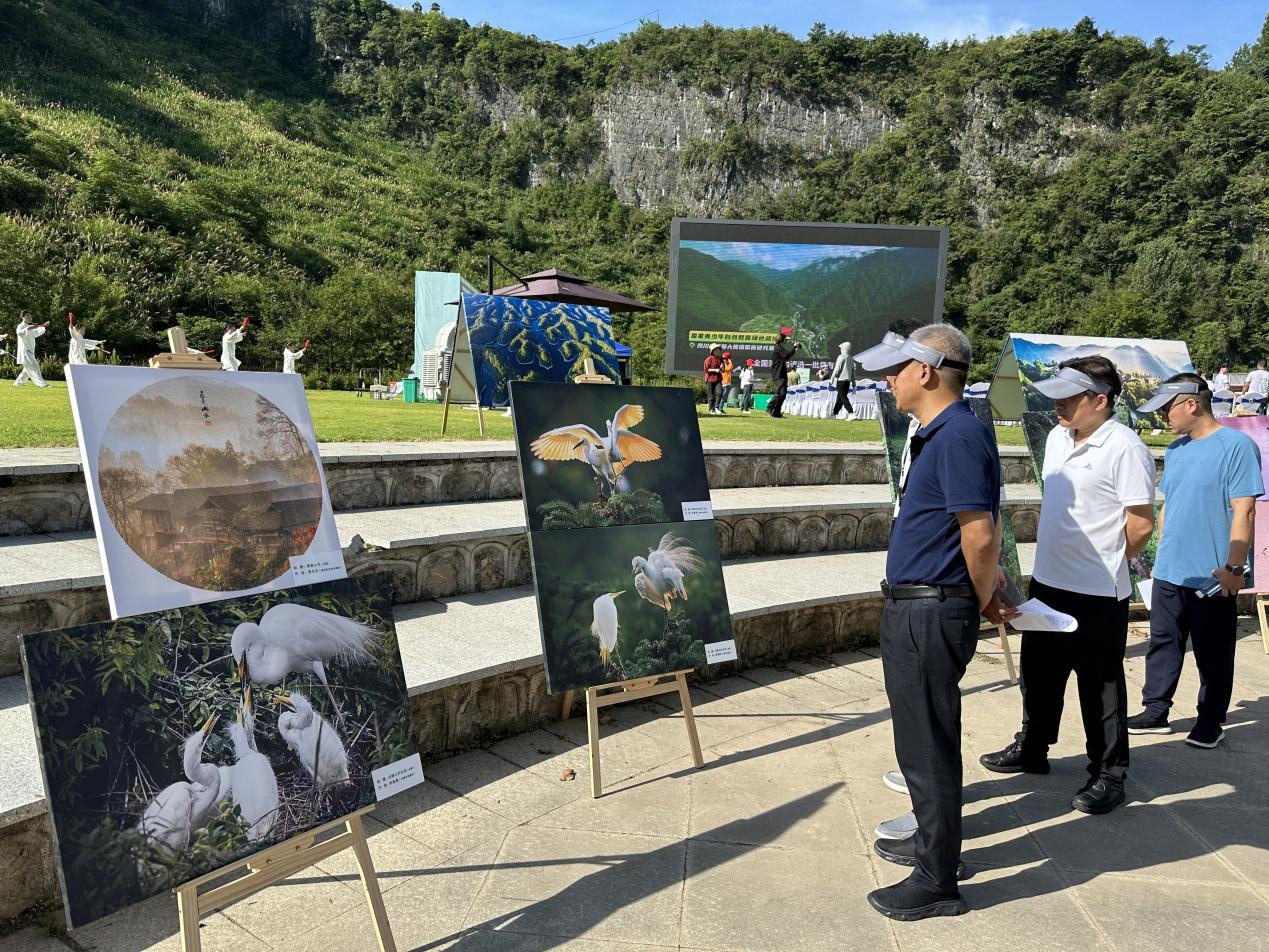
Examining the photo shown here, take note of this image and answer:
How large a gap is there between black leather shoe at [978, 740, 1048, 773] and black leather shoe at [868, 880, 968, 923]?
1.31m

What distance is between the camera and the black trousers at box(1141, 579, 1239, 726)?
159 inches

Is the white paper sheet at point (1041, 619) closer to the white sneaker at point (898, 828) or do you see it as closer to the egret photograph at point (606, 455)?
the white sneaker at point (898, 828)

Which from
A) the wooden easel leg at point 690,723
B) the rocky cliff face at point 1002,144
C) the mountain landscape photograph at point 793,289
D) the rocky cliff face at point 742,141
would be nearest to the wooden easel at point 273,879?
the wooden easel leg at point 690,723

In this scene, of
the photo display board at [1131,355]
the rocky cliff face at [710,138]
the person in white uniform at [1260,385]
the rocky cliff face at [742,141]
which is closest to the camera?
the photo display board at [1131,355]

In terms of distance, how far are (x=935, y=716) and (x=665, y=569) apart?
1.43 m

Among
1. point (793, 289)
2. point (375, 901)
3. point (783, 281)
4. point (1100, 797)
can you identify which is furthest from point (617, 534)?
point (793, 289)

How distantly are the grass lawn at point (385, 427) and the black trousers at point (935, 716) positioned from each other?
5265 millimetres

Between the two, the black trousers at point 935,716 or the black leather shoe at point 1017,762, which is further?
the black leather shoe at point 1017,762

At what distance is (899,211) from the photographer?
2494 inches

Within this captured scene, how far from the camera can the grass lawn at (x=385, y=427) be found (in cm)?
570

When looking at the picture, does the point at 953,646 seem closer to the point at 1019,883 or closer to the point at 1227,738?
the point at 1019,883

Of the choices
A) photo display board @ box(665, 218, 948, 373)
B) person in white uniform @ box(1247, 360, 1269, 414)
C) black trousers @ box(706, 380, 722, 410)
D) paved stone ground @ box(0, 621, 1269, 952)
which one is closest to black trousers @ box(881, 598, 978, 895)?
paved stone ground @ box(0, 621, 1269, 952)

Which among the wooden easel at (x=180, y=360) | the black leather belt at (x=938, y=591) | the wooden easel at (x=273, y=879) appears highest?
the wooden easel at (x=180, y=360)
